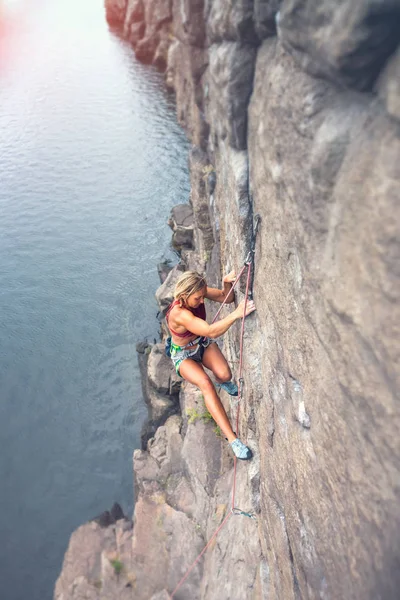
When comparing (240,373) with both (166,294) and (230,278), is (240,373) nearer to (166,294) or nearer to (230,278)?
(230,278)

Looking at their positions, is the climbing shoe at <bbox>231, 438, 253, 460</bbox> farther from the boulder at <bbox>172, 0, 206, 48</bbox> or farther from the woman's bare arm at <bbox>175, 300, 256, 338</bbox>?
the boulder at <bbox>172, 0, 206, 48</bbox>

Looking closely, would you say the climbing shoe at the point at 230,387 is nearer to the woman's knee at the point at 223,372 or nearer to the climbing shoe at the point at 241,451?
the woman's knee at the point at 223,372

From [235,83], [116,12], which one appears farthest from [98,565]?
[116,12]

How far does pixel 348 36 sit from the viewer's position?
2.52 m

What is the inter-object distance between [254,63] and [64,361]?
11767 mm

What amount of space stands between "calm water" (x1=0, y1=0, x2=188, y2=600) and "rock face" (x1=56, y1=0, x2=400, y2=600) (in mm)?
5391

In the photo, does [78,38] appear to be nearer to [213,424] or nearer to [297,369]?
[213,424]

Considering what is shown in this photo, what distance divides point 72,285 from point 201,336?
1191cm

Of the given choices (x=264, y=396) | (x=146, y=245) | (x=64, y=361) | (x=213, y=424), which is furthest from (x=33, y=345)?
(x=264, y=396)

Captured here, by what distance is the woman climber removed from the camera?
5.40 m

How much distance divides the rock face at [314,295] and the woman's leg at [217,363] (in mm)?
335

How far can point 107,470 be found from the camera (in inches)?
475

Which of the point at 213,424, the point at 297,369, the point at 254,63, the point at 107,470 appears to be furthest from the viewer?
the point at 107,470

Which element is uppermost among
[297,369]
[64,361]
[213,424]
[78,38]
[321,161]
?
[78,38]
